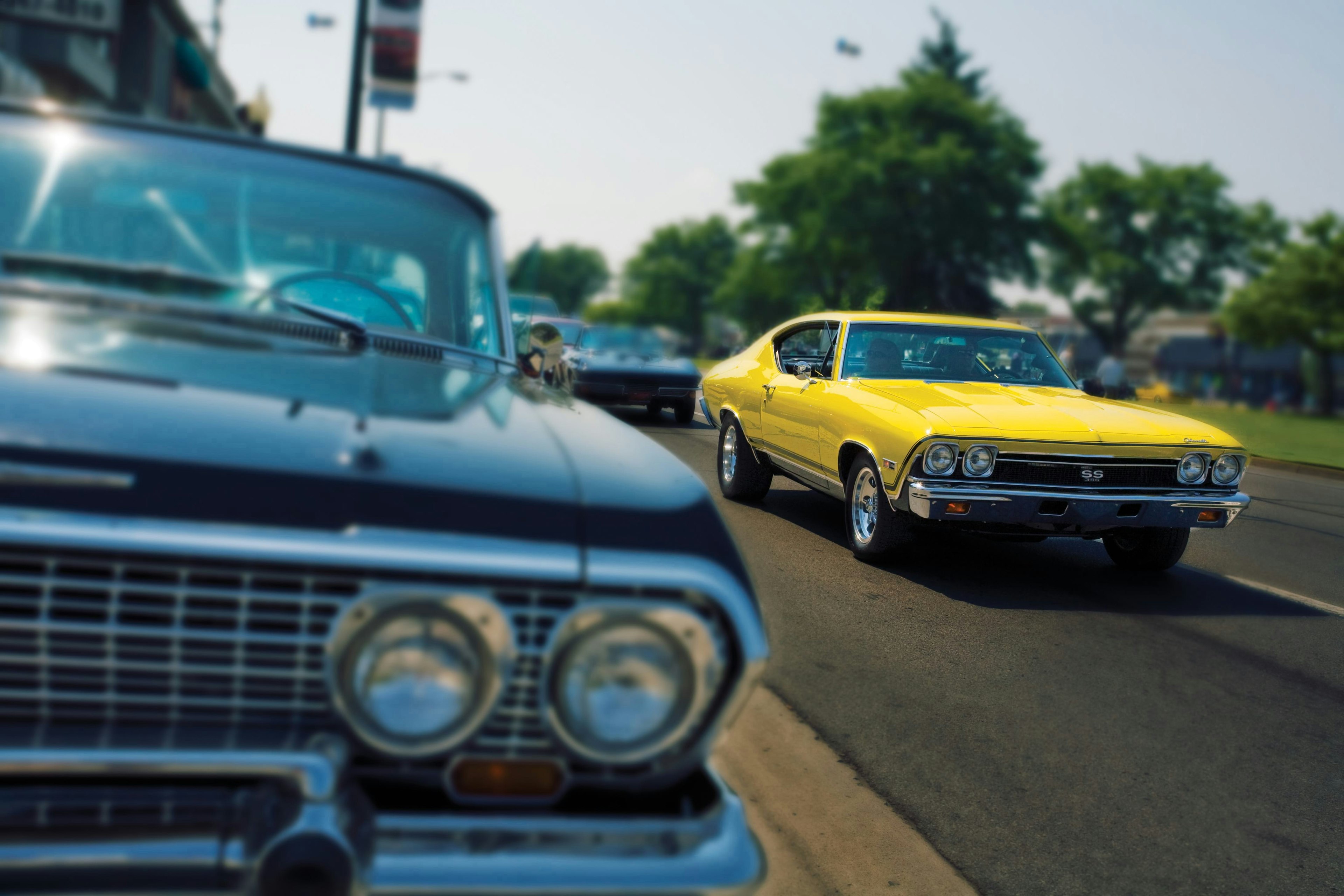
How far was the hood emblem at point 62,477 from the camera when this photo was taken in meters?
1.50

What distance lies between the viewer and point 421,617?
64.1 inches

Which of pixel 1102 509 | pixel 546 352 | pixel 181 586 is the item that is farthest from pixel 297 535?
pixel 1102 509

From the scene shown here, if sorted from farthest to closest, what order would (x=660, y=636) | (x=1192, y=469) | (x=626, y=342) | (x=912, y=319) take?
(x=626, y=342)
(x=912, y=319)
(x=1192, y=469)
(x=660, y=636)

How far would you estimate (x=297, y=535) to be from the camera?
61.8 inches

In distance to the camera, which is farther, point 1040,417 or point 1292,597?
point 1292,597

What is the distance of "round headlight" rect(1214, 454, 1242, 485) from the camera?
22.4ft

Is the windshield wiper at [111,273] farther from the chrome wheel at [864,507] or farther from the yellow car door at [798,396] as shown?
the yellow car door at [798,396]

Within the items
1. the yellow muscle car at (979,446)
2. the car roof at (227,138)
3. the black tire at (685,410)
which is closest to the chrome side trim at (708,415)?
the yellow muscle car at (979,446)

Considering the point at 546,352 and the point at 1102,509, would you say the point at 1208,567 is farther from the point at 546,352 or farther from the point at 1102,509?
the point at 546,352

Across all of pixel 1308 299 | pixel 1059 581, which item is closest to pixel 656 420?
pixel 1059 581

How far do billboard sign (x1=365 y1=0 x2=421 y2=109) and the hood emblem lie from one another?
15578 mm

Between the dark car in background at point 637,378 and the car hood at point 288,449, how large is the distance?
48.9 feet

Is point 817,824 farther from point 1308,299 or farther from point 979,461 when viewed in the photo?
point 1308,299

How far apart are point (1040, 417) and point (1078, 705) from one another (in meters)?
2.45
